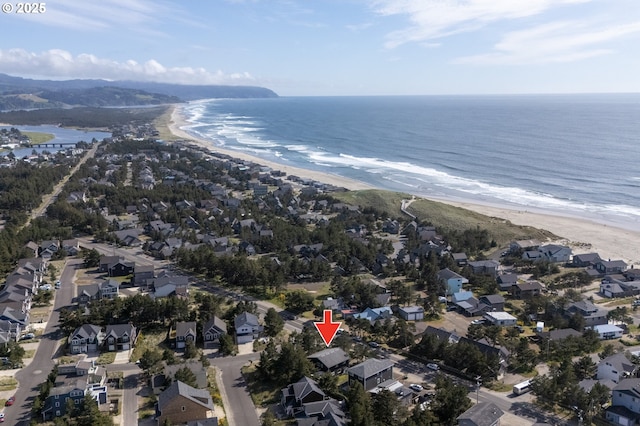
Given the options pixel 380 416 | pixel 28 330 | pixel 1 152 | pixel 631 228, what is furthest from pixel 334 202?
pixel 1 152

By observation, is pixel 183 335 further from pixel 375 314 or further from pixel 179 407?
pixel 375 314

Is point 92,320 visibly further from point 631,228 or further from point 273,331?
point 631,228

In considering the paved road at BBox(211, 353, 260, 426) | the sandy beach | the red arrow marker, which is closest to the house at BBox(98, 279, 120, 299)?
the paved road at BBox(211, 353, 260, 426)

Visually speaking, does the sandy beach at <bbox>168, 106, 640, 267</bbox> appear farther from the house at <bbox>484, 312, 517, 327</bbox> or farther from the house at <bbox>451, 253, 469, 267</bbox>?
the house at <bbox>484, 312, 517, 327</bbox>

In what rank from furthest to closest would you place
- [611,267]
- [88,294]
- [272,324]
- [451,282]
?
[611,267] → [451,282] → [88,294] → [272,324]

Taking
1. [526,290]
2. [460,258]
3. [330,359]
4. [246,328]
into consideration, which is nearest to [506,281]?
[526,290]

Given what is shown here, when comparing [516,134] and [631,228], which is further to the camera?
[516,134]
